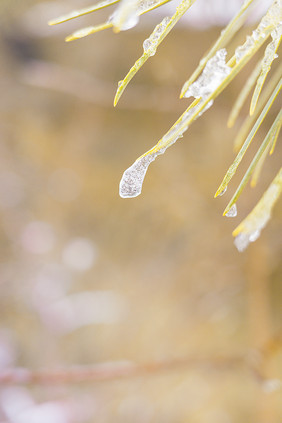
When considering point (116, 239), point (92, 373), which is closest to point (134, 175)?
point (92, 373)

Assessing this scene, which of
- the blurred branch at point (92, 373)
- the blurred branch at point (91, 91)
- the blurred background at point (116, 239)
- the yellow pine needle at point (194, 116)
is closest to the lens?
the yellow pine needle at point (194, 116)

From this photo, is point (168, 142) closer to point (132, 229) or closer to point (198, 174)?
point (198, 174)

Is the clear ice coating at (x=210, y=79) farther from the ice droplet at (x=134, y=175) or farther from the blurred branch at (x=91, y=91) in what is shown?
the blurred branch at (x=91, y=91)

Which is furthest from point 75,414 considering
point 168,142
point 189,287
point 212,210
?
point 168,142

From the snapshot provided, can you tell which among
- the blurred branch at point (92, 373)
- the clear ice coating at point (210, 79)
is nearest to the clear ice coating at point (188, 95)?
the clear ice coating at point (210, 79)

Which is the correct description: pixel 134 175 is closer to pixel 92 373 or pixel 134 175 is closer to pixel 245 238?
→ pixel 245 238
